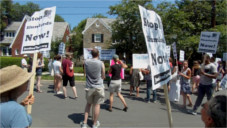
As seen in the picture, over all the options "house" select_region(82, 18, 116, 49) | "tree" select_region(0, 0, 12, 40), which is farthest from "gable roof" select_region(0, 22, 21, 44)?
"house" select_region(82, 18, 116, 49)

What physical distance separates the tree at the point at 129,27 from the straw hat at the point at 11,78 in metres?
13.5

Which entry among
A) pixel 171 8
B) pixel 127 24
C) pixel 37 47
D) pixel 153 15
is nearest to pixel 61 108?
pixel 37 47

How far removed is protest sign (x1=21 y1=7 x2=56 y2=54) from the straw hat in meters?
1.67

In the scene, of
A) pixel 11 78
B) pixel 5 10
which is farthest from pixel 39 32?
pixel 5 10

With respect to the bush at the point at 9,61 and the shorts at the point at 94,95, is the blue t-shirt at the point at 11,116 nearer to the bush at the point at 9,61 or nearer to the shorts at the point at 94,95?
the shorts at the point at 94,95

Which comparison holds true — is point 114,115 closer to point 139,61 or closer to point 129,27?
point 139,61

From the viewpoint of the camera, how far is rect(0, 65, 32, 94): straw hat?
1.93m

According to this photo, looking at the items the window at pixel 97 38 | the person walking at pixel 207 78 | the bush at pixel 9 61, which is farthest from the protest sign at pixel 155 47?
the window at pixel 97 38

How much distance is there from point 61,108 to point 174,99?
13.7 feet

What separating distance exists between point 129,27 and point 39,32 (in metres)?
12.1

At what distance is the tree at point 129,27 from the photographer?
15055 mm

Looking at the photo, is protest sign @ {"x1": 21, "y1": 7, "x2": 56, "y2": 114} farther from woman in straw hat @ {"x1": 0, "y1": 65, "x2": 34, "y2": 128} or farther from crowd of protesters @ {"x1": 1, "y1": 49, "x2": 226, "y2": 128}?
woman in straw hat @ {"x1": 0, "y1": 65, "x2": 34, "y2": 128}

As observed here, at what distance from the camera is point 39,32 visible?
12.7 ft

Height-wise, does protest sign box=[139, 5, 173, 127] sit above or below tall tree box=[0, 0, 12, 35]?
below
